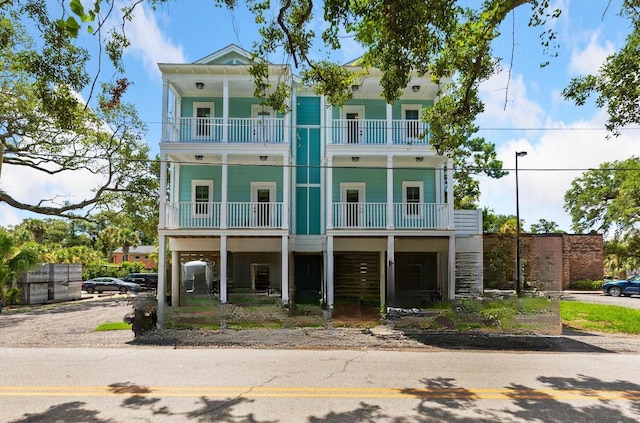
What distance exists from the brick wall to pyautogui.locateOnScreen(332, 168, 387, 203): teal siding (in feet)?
20.7

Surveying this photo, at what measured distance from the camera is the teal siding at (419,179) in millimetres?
18203

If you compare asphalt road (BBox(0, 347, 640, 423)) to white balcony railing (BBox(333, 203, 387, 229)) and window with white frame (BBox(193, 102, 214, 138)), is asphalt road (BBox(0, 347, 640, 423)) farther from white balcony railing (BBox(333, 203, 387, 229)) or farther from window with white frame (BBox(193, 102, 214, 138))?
window with white frame (BBox(193, 102, 214, 138))

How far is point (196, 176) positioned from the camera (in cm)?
1791

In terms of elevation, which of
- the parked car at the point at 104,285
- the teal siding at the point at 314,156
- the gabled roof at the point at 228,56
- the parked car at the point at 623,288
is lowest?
the parked car at the point at 104,285

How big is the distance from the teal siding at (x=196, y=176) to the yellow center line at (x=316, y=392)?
12.3 meters

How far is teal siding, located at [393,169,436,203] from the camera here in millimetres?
18203

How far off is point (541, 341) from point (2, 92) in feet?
74.9

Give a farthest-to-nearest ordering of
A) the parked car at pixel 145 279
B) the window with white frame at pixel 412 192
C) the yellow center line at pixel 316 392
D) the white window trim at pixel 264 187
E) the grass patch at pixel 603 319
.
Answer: the parked car at pixel 145 279 → the window with white frame at pixel 412 192 → the white window trim at pixel 264 187 → the grass patch at pixel 603 319 → the yellow center line at pixel 316 392

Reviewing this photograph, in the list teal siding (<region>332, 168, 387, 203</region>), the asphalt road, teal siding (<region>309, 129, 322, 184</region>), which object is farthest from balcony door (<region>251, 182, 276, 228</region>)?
the asphalt road

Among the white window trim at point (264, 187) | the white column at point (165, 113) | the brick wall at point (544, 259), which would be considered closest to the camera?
the brick wall at point (544, 259)

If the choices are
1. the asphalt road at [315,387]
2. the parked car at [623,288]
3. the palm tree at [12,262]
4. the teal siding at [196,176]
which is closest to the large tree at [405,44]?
the asphalt road at [315,387]

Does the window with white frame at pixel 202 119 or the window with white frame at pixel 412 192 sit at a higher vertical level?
the window with white frame at pixel 202 119

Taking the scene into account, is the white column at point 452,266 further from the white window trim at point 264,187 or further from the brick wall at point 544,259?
the white window trim at point 264,187

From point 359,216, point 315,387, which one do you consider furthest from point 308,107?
point 315,387
